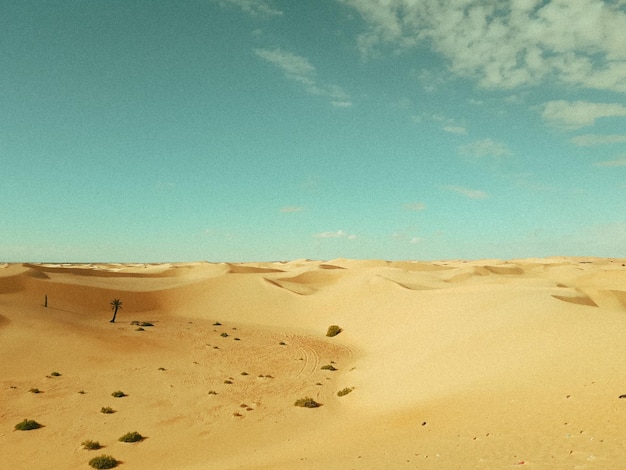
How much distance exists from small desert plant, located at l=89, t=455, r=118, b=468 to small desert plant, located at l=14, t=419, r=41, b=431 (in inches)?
238

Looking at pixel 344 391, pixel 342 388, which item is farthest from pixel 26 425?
pixel 342 388

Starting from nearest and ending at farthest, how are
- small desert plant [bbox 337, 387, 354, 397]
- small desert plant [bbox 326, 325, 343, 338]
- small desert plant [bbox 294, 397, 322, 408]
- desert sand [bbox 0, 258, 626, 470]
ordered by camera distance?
desert sand [bbox 0, 258, 626, 470]
small desert plant [bbox 294, 397, 322, 408]
small desert plant [bbox 337, 387, 354, 397]
small desert plant [bbox 326, 325, 343, 338]

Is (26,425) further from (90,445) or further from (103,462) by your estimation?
(103,462)

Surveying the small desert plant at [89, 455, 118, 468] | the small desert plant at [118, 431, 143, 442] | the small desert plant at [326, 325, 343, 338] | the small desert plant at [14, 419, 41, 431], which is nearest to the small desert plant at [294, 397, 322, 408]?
the small desert plant at [118, 431, 143, 442]

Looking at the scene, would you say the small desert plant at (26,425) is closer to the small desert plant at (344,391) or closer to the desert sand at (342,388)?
the desert sand at (342,388)

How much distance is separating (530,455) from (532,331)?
15655 millimetres

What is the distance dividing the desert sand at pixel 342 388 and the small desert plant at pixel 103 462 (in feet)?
1.26

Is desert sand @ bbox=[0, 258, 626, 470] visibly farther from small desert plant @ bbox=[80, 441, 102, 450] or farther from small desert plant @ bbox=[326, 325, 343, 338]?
small desert plant @ bbox=[326, 325, 343, 338]

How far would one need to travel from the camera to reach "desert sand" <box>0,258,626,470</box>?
43.3 feet

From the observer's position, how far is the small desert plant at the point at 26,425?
19609mm

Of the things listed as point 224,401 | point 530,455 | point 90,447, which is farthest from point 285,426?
point 530,455

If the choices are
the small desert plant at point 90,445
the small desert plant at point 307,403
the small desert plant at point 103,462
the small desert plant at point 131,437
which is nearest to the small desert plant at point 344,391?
the small desert plant at point 307,403

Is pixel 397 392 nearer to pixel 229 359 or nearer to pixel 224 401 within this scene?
pixel 224 401

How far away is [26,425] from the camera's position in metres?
19.7
